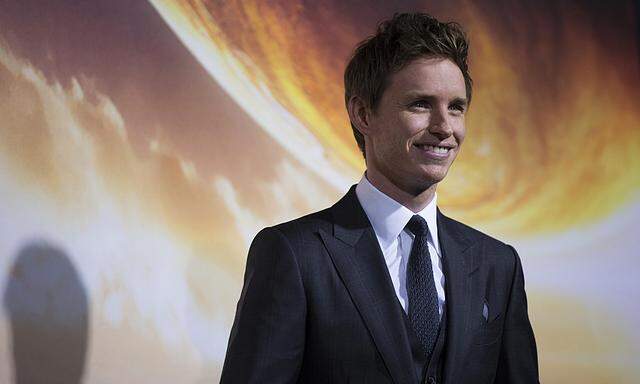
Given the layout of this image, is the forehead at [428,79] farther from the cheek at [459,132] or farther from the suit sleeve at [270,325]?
the suit sleeve at [270,325]

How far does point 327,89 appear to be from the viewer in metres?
2.10

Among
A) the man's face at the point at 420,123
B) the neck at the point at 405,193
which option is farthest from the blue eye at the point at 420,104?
the neck at the point at 405,193

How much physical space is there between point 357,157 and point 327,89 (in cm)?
18

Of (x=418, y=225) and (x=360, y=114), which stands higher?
(x=360, y=114)

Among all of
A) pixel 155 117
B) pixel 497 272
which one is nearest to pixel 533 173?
pixel 497 272

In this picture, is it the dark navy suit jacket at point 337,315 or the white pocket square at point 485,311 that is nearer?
the dark navy suit jacket at point 337,315

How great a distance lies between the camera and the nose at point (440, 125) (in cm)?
138

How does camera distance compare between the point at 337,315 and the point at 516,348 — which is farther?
the point at 516,348

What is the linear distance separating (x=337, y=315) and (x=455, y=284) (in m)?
0.21

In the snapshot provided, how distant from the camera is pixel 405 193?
1428 millimetres

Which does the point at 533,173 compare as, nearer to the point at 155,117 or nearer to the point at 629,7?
the point at 629,7

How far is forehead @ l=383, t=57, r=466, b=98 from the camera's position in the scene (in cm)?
139

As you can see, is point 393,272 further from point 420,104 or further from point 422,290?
point 420,104

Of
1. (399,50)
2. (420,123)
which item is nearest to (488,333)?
(420,123)
